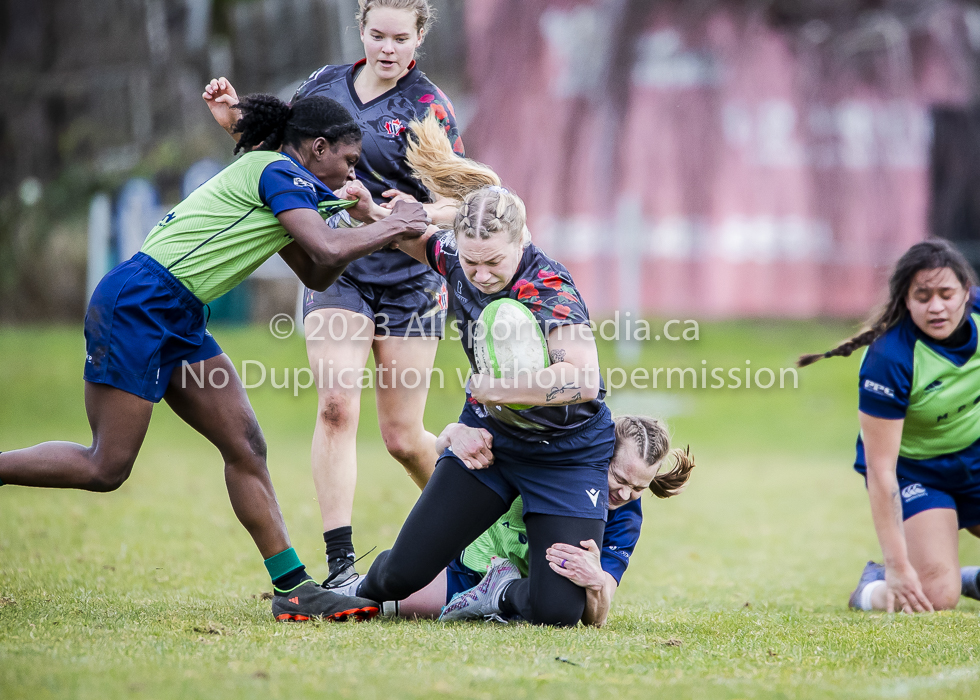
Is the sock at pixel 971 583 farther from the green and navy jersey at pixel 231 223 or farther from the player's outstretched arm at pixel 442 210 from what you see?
the green and navy jersey at pixel 231 223

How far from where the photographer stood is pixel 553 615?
3.75 metres

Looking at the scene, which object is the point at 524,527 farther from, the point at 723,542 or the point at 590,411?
the point at 723,542

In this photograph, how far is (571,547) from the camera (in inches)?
147

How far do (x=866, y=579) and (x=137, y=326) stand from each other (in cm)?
353

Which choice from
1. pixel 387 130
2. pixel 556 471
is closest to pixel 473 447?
pixel 556 471

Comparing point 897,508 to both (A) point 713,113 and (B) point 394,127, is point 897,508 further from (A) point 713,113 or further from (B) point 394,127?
(A) point 713,113

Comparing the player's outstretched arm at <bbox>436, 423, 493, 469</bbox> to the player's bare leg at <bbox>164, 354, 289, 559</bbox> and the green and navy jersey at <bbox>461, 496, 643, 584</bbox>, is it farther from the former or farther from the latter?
A: the player's bare leg at <bbox>164, 354, 289, 559</bbox>

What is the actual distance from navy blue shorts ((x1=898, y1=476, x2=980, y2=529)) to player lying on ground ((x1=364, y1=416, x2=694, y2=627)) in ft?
4.68

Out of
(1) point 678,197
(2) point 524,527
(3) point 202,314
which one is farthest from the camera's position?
(1) point 678,197

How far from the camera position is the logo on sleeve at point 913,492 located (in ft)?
16.0

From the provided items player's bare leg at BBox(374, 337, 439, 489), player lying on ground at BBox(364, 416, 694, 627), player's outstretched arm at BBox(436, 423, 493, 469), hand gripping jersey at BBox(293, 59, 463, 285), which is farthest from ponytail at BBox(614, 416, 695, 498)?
hand gripping jersey at BBox(293, 59, 463, 285)

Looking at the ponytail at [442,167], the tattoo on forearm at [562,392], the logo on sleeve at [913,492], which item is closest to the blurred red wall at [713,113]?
the logo on sleeve at [913,492]

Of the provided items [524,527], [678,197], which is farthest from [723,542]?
[678,197]

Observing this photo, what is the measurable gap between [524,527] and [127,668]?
5.69ft
